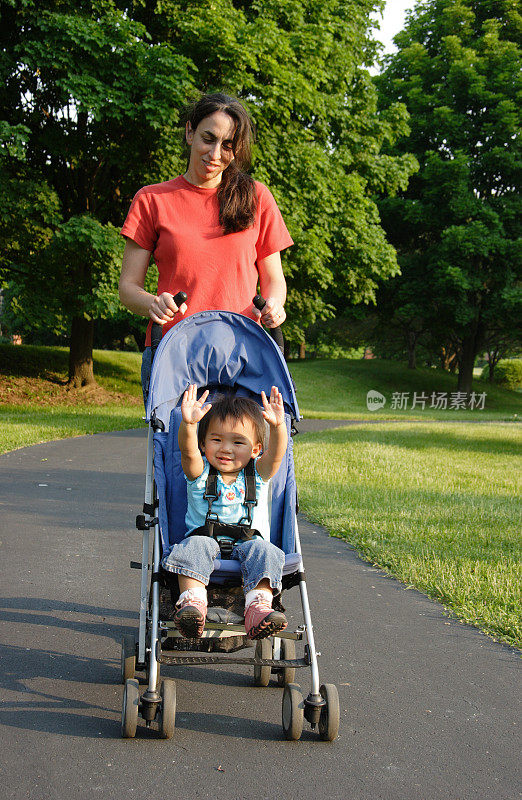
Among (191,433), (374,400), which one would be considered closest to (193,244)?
(191,433)

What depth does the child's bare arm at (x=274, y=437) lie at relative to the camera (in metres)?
3.22

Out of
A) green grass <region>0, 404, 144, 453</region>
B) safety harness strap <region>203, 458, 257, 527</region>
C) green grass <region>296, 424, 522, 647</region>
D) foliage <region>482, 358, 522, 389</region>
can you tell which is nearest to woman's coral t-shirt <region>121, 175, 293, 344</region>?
safety harness strap <region>203, 458, 257, 527</region>

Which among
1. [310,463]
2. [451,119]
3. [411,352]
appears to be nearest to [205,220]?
[310,463]

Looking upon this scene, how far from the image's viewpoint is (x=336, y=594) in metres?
4.85

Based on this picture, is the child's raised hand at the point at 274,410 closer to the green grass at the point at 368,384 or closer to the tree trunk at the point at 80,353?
the tree trunk at the point at 80,353

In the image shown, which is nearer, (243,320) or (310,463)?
(243,320)

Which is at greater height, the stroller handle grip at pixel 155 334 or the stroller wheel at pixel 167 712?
the stroller handle grip at pixel 155 334

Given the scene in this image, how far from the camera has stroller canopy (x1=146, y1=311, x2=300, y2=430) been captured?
11.6 feet

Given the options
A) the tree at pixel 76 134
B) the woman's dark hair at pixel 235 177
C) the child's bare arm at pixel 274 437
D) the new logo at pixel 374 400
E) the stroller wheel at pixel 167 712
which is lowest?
the new logo at pixel 374 400

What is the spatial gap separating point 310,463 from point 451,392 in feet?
84.9

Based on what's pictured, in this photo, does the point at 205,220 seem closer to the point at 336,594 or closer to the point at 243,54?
the point at 336,594

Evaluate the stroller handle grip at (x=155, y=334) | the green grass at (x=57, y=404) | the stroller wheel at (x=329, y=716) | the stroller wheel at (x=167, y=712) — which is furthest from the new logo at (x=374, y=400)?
the stroller wheel at (x=167, y=712)

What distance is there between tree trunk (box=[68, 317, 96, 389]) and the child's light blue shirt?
1737 cm

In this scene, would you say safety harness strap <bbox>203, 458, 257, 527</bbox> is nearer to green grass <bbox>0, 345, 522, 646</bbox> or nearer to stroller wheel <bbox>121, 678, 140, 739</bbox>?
stroller wheel <bbox>121, 678, 140, 739</bbox>
